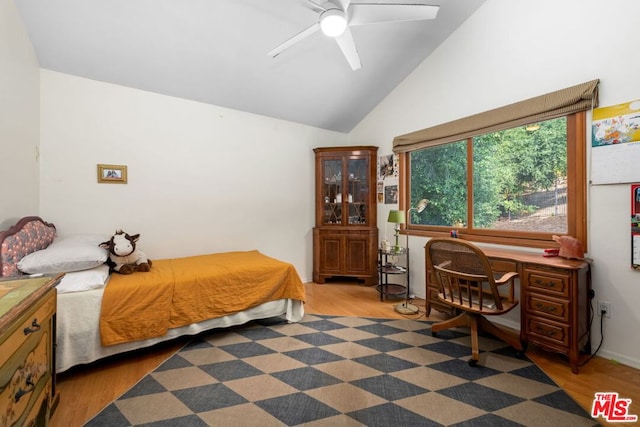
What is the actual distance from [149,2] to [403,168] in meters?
3.21

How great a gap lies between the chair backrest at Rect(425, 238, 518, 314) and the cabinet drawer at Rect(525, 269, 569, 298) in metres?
0.14

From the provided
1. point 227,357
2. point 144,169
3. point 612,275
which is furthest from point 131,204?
point 612,275

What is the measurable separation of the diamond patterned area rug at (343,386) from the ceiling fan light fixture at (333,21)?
2.52 meters

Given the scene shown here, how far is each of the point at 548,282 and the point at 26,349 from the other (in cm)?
301

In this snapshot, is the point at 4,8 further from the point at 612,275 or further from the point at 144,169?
the point at 612,275

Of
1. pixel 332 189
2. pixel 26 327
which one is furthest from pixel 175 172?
pixel 26 327

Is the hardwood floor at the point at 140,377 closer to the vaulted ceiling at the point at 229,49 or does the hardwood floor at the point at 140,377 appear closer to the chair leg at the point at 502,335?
the chair leg at the point at 502,335

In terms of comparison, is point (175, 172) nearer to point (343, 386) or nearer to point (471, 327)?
point (343, 386)

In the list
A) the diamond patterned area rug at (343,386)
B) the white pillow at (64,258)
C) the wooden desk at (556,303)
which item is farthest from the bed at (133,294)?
the wooden desk at (556,303)

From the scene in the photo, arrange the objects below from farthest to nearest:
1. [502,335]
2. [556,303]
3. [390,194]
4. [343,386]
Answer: [390,194] < [502,335] < [556,303] < [343,386]

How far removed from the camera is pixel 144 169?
3.52 meters

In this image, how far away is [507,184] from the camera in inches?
126

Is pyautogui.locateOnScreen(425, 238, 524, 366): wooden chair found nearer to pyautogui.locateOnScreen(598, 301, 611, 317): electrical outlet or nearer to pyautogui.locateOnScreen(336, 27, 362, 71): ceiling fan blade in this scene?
pyautogui.locateOnScreen(598, 301, 611, 317): electrical outlet

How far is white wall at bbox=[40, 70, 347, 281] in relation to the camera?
10.2 feet
